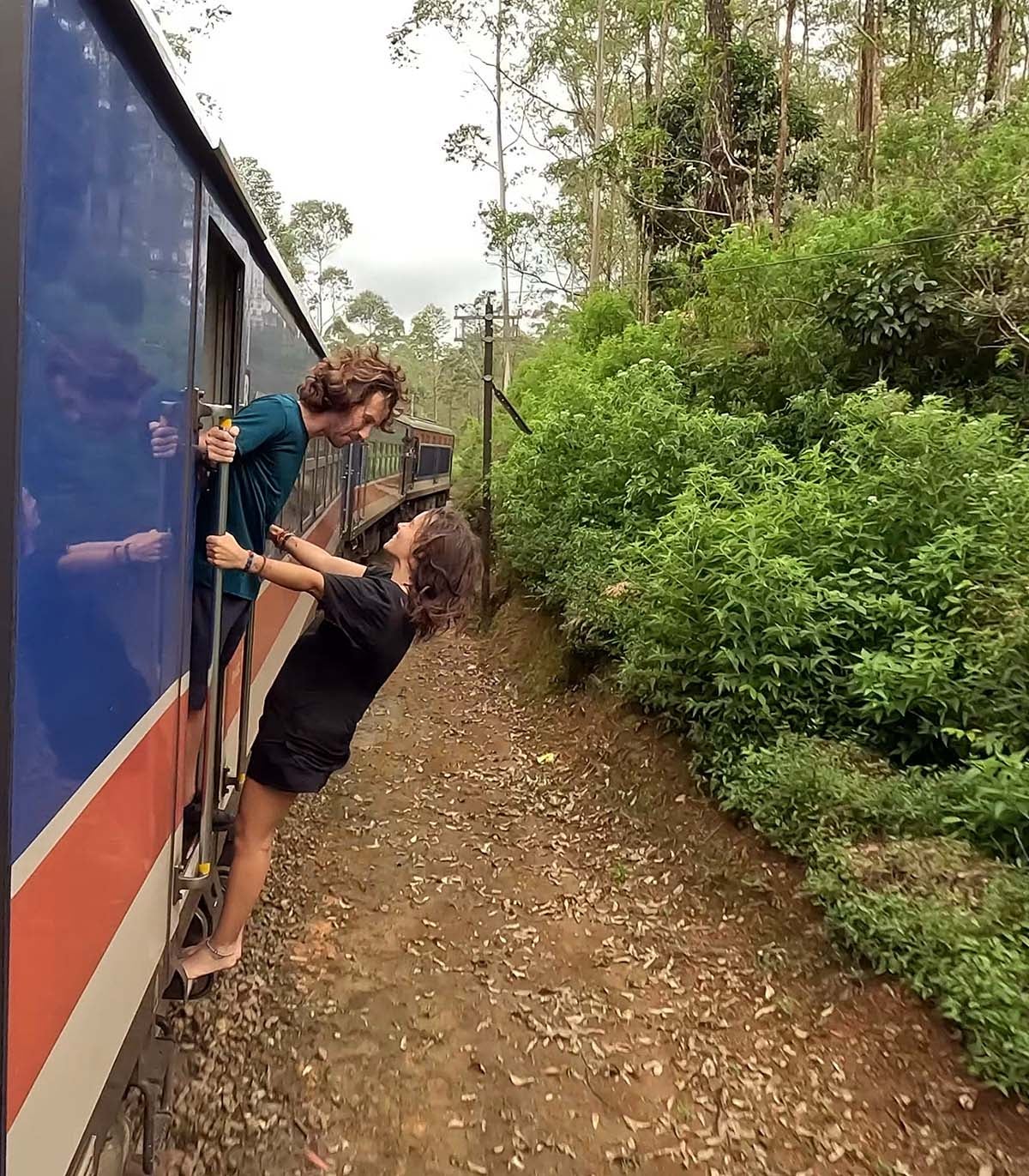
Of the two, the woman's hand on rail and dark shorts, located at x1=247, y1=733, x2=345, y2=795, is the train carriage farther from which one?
dark shorts, located at x1=247, y1=733, x2=345, y2=795

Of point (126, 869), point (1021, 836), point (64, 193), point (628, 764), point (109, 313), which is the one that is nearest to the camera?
point (64, 193)

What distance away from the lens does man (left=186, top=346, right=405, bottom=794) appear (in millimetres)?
2738

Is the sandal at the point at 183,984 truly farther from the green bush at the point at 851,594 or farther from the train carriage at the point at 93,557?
the green bush at the point at 851,594

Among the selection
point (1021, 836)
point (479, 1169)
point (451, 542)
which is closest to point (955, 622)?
point (1021, 836)

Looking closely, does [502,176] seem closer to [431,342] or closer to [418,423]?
[418,423]

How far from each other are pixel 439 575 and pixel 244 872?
115cm

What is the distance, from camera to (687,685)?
5.54 meters

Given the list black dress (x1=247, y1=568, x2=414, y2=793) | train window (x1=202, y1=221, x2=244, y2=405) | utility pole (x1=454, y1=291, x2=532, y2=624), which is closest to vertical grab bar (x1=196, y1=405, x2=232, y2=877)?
black dress (x1=247, y1=568, x2=414, y2=793)

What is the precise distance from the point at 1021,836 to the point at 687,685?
2105mm

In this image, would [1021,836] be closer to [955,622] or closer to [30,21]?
[955,622]

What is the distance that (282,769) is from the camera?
294 cm

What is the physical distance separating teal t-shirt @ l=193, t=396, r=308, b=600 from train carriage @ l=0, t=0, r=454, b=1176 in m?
0.27

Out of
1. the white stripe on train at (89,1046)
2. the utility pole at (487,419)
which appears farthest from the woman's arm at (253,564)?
the utility pole at (487,419)

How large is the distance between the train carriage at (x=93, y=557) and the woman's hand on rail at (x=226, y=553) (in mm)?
63
